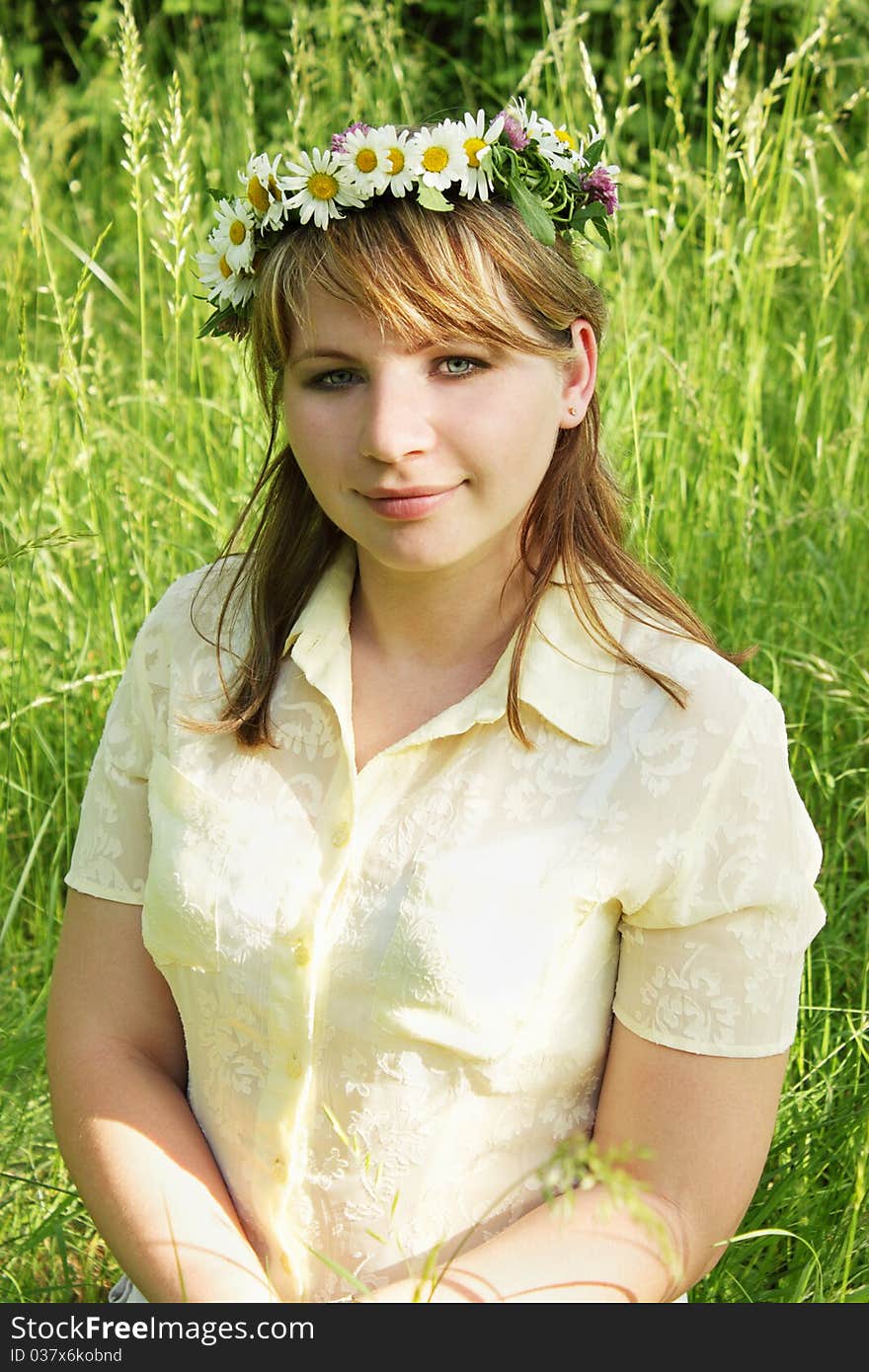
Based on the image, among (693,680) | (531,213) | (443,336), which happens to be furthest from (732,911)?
(531,213)

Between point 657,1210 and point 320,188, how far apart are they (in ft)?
3.48

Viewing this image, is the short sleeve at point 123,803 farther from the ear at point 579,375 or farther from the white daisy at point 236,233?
the ear at point 579,375

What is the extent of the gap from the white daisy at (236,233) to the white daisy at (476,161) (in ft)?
0.85

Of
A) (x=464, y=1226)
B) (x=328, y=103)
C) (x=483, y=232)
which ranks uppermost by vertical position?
(x=328, y=103)

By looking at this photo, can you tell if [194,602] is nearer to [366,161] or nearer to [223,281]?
[223,281]

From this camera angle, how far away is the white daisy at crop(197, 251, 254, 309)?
1688mm

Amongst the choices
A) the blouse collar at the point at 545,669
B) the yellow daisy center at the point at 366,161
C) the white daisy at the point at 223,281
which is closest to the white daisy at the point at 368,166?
the yellow daisy center at the point at 366,161

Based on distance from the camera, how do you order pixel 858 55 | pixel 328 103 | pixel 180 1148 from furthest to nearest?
1. pixel 858 55
2. pixel 328 103
3. pixel 180 1148

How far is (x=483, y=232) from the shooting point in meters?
1.51

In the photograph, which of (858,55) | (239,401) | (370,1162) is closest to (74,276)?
(239,401)

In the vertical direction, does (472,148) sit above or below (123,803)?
above

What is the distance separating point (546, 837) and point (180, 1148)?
55cm

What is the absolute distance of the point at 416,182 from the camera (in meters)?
1.48

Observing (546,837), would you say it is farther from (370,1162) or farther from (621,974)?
(370,1162)
